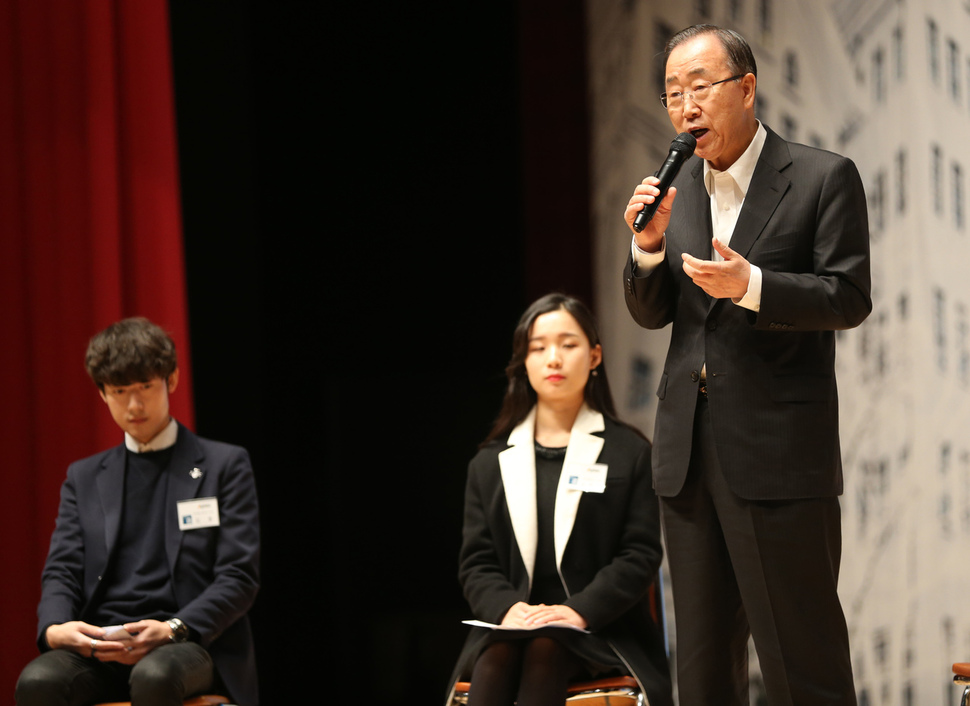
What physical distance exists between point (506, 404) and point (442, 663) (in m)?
1.44

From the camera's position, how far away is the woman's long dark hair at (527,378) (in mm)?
2832

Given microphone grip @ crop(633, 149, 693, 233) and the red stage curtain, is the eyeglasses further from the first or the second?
the red stage curtain

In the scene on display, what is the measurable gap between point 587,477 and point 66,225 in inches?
78.7

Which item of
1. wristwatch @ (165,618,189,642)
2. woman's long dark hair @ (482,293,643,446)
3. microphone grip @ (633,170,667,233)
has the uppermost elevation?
microphone grip @ (633,170,667,233)

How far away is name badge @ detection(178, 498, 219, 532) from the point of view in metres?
2.70

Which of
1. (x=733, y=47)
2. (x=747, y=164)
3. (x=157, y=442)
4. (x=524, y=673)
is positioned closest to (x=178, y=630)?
(x=157, y=442)

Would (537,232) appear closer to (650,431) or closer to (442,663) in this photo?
(650,431)

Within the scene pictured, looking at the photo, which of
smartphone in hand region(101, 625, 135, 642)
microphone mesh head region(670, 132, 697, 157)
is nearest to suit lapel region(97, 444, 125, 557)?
smartphone in hand region(101, 625, 135, 642)

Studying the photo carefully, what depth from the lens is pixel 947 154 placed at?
10.3ft

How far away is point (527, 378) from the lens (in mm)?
2906

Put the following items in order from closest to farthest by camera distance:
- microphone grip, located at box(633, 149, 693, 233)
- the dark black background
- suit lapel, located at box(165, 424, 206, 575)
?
microphone grip, located at box(633, 149, 693, 233)
suit lapel, located at box(165, 424, 206, 575)
the dark black background

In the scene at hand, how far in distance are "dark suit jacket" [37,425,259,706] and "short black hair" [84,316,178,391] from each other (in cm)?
24

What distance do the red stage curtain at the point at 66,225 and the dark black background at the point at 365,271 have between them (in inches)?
11.3

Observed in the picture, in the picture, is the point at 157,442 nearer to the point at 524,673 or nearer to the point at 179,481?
the point at 179,481
